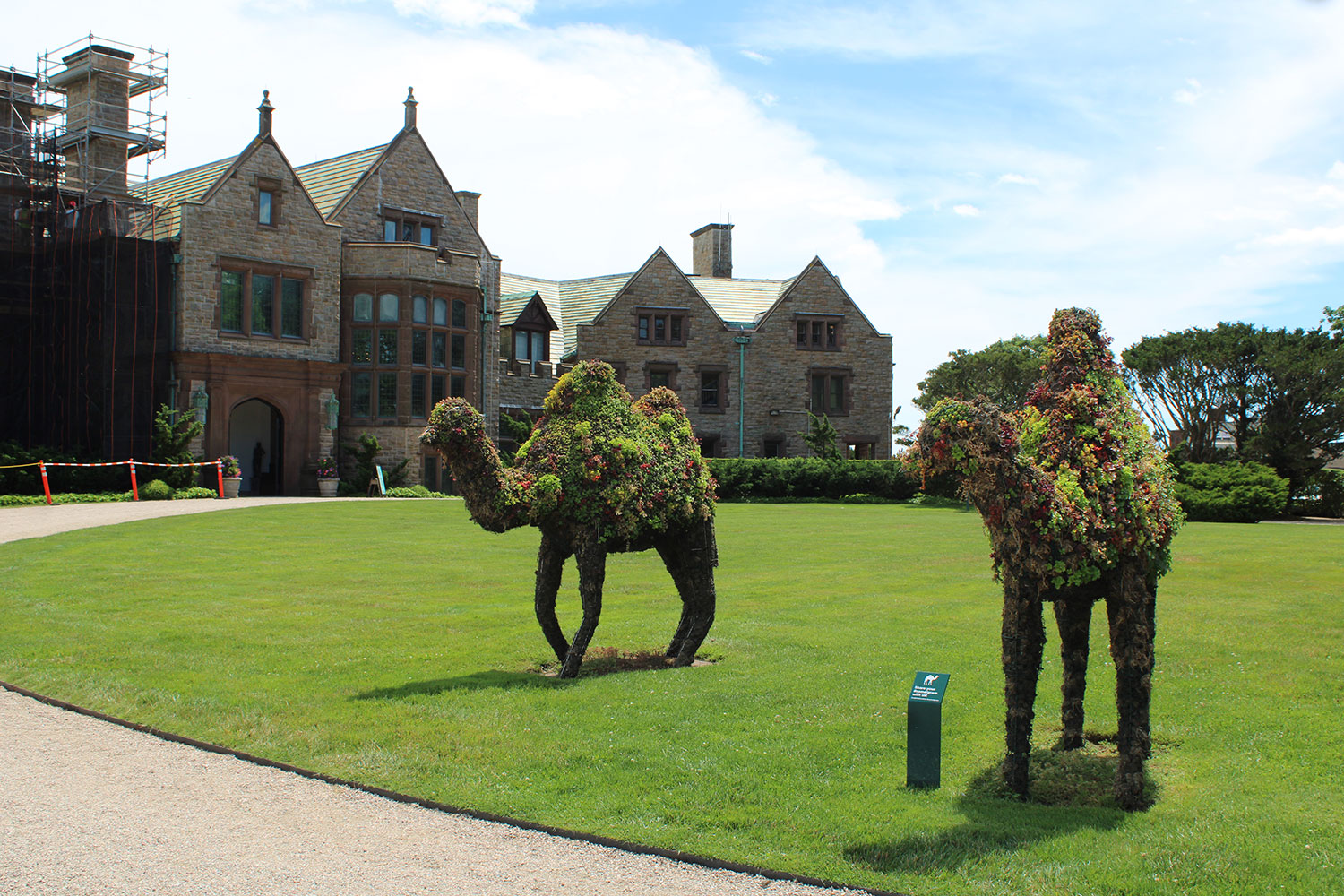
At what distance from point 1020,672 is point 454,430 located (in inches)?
197

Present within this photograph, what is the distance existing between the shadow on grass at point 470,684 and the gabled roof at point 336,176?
31.0 m

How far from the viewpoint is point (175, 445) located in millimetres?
30984

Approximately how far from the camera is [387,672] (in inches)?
398

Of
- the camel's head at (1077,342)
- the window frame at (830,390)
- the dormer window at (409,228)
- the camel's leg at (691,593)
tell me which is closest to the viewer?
the camel's head at (1077,342)

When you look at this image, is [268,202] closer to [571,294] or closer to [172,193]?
[172,193]

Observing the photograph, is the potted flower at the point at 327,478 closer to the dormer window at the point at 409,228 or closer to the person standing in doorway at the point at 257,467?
the person standing in doorway at the point at 257,467

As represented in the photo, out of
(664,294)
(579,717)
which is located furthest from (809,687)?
(664,294)

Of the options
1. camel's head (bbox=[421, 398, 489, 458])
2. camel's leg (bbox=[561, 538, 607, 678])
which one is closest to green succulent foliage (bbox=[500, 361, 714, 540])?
camel's leg (bbox=[561, 538, 607, 678])

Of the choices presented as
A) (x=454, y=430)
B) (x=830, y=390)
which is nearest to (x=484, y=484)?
(x=454, y=430)

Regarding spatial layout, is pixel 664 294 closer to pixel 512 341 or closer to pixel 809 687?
pixel 512 341

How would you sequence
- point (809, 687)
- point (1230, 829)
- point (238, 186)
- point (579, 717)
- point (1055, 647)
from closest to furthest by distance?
1. point (1230, 829)
2. point (579, 717)
3. point (809, 687)
4. point (1055, 647)
5. point (238, 186)

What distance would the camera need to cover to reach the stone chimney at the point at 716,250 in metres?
55.7

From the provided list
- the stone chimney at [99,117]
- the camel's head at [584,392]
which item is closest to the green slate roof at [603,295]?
the stone chimney at [99,117]

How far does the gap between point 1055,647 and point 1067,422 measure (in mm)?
5455
